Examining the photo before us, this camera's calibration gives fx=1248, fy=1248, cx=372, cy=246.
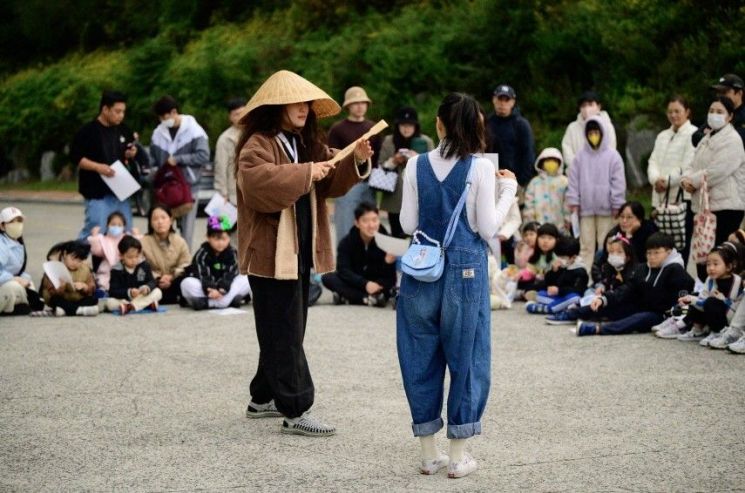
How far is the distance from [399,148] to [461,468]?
7.20 metres

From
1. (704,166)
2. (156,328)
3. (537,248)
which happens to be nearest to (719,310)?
(704,166)

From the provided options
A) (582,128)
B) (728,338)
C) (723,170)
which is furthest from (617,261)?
(582,128)

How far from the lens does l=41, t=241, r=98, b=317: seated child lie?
11.4 m

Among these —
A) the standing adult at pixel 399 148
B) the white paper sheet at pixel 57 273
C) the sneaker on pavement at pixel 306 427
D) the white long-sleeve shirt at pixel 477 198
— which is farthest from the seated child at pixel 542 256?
the white long-sleeve shirt at pixel 477 198

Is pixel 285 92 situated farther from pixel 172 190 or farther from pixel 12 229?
pixel 172 190

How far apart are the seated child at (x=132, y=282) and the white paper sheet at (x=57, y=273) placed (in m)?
0.41

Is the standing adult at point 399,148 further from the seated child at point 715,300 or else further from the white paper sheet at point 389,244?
the seated child at point 715,300

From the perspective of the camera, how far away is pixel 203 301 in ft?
38.1

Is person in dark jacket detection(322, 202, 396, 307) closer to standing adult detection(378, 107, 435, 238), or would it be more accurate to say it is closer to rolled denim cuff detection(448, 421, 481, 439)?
standing adult detection(378, 107, 435, 238)

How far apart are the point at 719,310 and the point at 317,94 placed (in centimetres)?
396

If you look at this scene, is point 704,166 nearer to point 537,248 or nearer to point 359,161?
point 537,248

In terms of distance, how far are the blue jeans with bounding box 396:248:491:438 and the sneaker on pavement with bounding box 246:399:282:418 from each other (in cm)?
149

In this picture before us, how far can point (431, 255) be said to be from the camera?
19.3 feet

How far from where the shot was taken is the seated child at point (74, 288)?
37.4 ft
